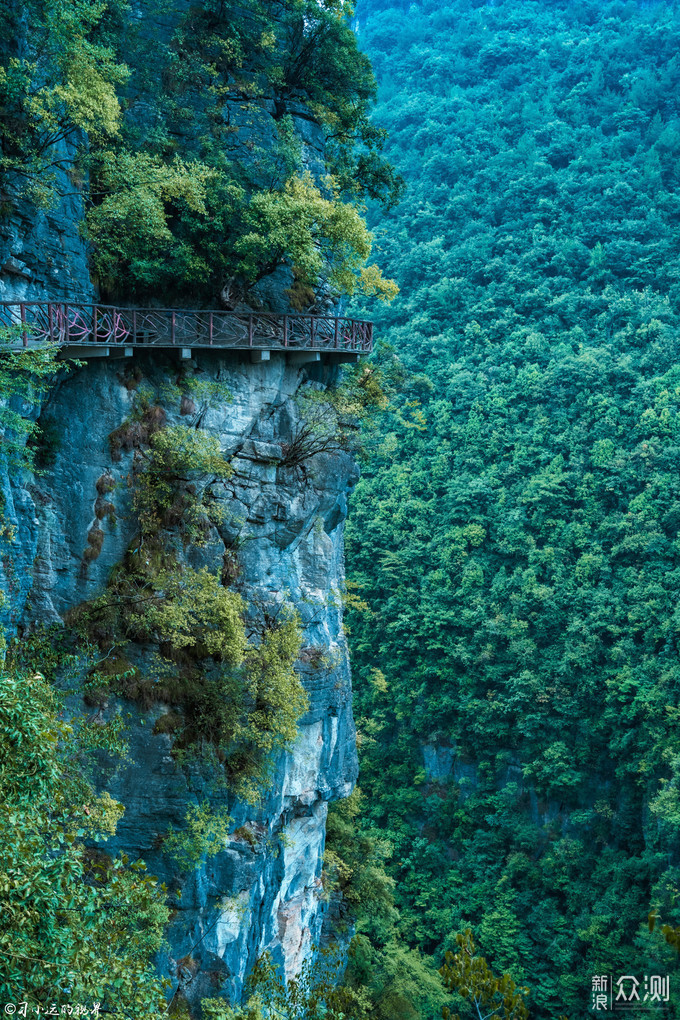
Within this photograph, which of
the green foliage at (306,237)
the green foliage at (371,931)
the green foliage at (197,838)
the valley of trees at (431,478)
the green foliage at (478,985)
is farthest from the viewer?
the green foliage at (371,931)

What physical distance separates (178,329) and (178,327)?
0.05 m

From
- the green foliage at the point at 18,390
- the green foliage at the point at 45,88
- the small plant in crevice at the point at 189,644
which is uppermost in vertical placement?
the green foliage at the point at 45,88

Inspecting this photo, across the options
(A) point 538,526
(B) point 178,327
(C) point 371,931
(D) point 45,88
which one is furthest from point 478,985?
(A) point 538,526

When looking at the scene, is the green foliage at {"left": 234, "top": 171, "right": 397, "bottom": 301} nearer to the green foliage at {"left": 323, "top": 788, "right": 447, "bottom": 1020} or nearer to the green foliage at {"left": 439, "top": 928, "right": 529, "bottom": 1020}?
the green foliage at {"left": 439, "top": 928, "right": 529, "bottom": 1020}

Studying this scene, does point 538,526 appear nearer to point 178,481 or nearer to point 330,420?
point 330,420

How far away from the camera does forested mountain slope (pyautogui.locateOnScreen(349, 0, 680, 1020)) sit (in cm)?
2723

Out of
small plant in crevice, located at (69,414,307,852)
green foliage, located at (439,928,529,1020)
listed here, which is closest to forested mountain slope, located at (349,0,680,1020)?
small plant in crevice, located at (69,414,307,852)

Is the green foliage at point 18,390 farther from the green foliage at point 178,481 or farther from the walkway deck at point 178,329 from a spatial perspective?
the green foliage at point 178,481

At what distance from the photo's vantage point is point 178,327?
1256cm

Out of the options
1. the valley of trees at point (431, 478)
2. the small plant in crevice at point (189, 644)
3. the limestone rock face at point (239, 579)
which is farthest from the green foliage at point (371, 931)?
the small plant in crevice at point (189, 644)

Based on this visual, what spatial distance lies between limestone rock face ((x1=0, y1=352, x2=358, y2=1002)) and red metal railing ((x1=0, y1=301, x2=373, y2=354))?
0.52 meters

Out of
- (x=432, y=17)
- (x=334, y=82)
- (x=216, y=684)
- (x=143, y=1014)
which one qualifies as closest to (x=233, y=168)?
(x=334, y=82)

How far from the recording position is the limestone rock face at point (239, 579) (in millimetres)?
11641

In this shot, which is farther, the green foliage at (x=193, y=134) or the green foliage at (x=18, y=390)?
the green foliage at (x=193, y=134)
